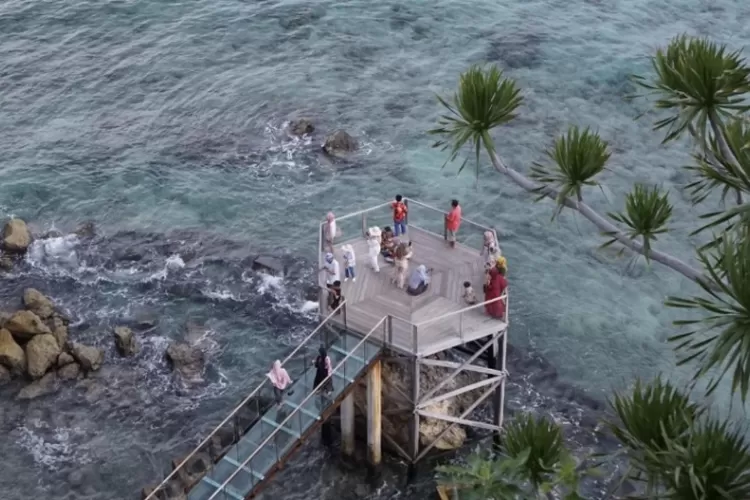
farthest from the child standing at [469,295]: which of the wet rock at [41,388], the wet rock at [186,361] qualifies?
the wet rock at [41,388]

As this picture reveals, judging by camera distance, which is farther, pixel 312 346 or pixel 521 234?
pixel 521 234

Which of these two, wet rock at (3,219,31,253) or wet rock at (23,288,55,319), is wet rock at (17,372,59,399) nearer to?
wet rock at (23,288,55,319)

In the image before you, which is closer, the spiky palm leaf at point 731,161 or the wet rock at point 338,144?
the spiky palm leaf at point 731,161

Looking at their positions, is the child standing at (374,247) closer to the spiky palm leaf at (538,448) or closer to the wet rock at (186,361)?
the wet rock at (186,361)

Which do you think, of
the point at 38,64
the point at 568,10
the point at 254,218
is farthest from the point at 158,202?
the point at 568,10

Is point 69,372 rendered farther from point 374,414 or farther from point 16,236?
point 374,414

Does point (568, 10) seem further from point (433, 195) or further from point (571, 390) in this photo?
point (571, 390)
